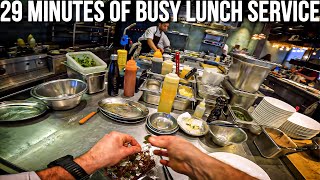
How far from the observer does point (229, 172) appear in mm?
946

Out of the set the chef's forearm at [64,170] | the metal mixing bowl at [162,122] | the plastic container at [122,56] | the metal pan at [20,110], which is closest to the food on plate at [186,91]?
the metal mixing bowl at [162,122]

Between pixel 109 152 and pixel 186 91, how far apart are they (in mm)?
1407

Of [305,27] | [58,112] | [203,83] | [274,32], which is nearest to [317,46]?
[305,27]

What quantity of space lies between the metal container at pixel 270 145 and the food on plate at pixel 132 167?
1.12 meters

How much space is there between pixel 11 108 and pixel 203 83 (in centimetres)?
228

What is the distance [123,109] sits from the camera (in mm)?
1722

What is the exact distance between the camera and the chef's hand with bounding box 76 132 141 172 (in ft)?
3.33

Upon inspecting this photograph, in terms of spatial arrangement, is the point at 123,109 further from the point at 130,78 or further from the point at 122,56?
the point at 122,56

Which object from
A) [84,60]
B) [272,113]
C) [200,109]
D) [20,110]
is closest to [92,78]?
[84,60]

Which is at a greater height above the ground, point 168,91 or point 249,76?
point 249,76

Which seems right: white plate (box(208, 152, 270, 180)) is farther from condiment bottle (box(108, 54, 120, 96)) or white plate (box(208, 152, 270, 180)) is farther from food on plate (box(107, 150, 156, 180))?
condiment bottle (box(108, 54, 120, 96))

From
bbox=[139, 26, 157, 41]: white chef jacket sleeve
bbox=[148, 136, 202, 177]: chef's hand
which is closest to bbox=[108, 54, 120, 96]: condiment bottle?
bbox=[148, 136, 202, 177]: chef's hand

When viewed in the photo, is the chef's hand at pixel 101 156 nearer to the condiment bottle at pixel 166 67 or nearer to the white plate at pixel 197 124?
the white plate at pixel 197 124

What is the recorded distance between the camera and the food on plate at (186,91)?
2052 millimetres
